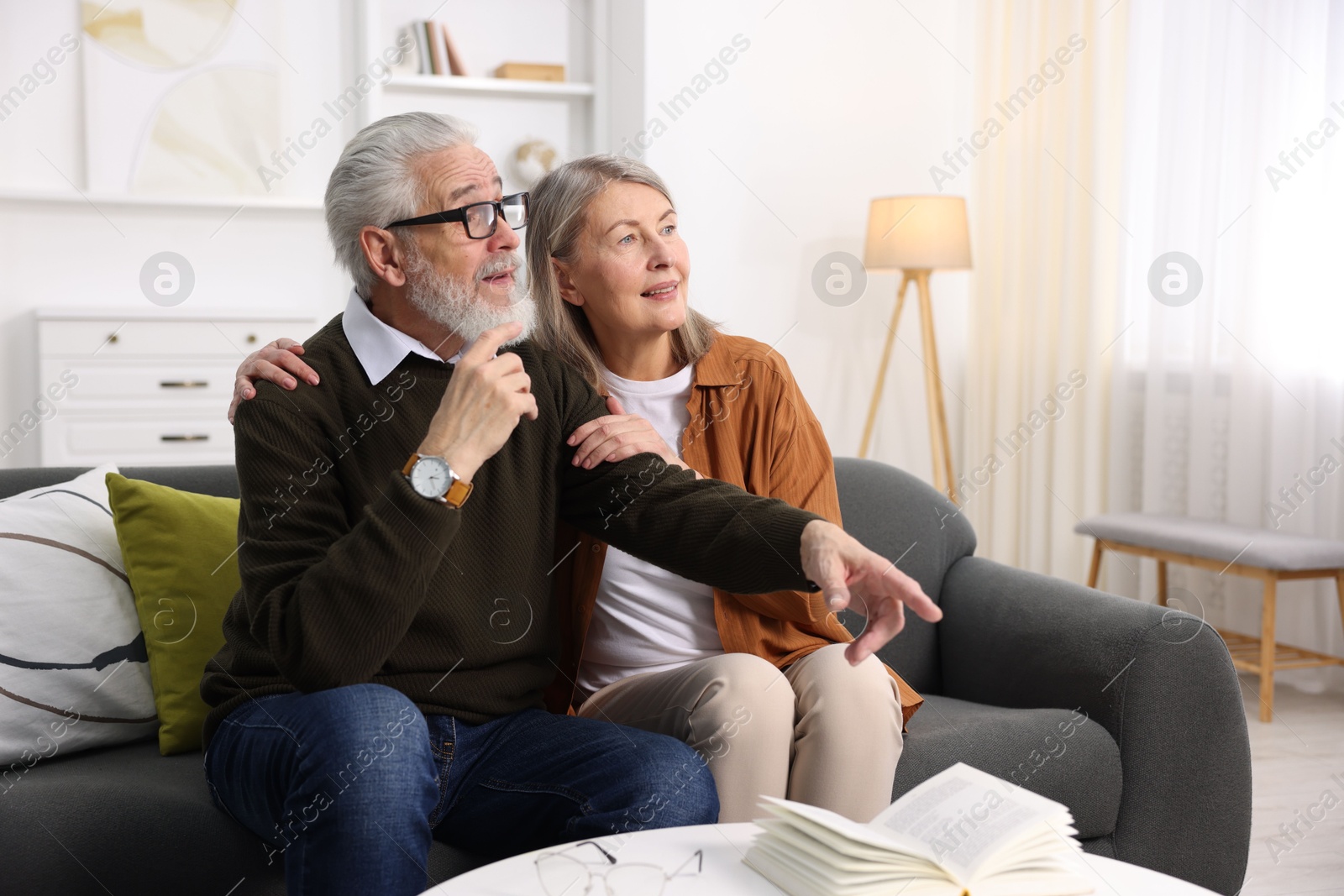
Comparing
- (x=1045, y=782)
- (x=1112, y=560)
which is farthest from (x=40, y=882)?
(x=1112, y=560)

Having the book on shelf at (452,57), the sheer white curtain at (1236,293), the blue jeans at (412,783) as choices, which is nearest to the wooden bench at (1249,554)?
the sheer white curtain at (1236,293)

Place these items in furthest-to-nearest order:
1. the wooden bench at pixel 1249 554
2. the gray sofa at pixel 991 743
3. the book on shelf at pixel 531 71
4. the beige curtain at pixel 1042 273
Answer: the book on shelf at pixel 531 71 → the beige curtain at pixel 1042 273 → the wooden bench at pixel 1249 554 → the gray sofa at pixel 991 743

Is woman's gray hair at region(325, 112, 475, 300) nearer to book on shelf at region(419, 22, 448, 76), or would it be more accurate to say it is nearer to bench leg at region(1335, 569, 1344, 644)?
bench leg at region(1335, 569, 1344, 644)

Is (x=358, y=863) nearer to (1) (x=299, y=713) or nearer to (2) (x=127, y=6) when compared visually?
(1) (x=299, y=713)

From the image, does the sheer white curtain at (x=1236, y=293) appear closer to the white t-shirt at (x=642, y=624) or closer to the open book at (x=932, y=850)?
the white t-shirt at (x=642, y=624)

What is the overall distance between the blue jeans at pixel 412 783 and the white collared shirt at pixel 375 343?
423 millimetres

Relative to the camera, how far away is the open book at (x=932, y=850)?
1001mm

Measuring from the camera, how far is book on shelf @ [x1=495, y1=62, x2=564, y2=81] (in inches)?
179

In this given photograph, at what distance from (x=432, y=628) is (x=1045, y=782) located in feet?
2.98

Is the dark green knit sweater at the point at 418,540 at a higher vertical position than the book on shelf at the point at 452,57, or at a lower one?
lower

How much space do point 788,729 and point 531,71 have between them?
366cm

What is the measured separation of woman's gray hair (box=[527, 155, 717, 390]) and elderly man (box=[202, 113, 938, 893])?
0.40 ft

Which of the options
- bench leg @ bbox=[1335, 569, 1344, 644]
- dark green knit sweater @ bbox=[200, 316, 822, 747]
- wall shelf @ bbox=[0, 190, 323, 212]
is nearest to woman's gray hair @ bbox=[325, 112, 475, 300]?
dark green knit sweater @ bbox=[200, 316, 822, 747]

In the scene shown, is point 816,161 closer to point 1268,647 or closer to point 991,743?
point 1268,647
